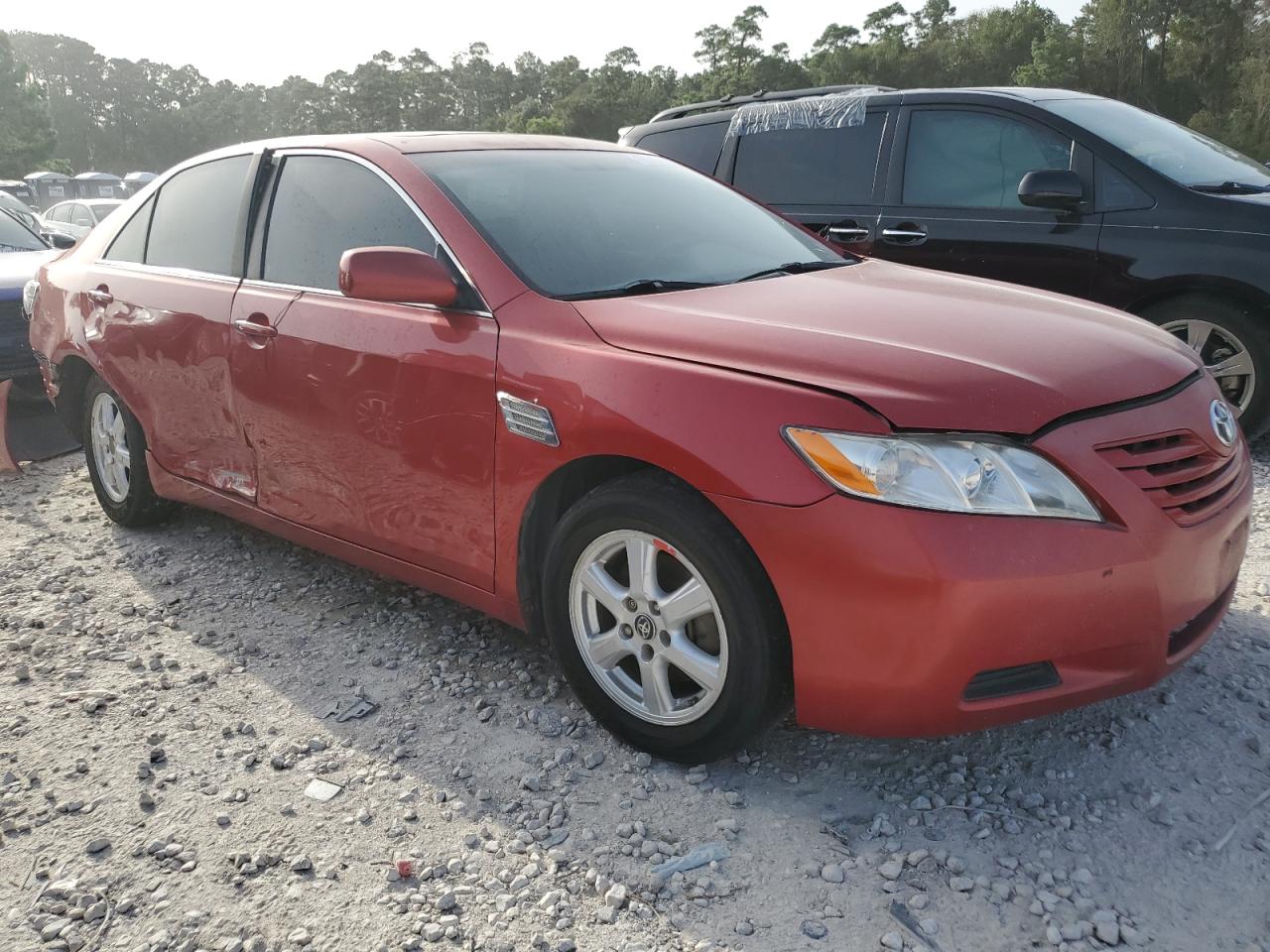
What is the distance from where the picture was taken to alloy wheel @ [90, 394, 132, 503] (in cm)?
448

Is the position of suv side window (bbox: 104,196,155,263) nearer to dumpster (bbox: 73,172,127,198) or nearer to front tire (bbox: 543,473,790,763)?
front tire (bbox: 543,473,790,763)

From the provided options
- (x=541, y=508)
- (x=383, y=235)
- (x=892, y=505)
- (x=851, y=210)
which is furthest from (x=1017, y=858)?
(x=851, y=210)

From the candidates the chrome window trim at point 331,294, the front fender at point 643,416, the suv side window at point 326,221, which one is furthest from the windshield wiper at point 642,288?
the suv side window at point 326,221

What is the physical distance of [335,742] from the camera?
2.86 meters

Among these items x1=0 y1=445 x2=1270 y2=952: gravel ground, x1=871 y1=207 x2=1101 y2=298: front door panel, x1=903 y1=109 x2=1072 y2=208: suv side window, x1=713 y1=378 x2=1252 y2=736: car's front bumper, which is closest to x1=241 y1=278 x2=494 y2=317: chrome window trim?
x1=713 y1=378 x2=1252 y2=736: car's front bumper

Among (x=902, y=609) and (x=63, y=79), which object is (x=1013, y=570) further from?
(x=63, y=79)

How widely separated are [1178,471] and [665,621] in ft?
3.93

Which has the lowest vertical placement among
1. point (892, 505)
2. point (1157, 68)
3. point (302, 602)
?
point (302, 602)

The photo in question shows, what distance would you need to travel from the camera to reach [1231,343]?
493 cm

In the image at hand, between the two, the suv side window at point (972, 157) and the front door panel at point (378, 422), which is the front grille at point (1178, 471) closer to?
the front door panel at point (378, 422)

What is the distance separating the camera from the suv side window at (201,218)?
3797mm

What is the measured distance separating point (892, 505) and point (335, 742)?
167 cm

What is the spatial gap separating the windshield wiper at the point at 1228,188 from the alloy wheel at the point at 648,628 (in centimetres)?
394

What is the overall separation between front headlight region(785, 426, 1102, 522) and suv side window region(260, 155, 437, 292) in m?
1.46
